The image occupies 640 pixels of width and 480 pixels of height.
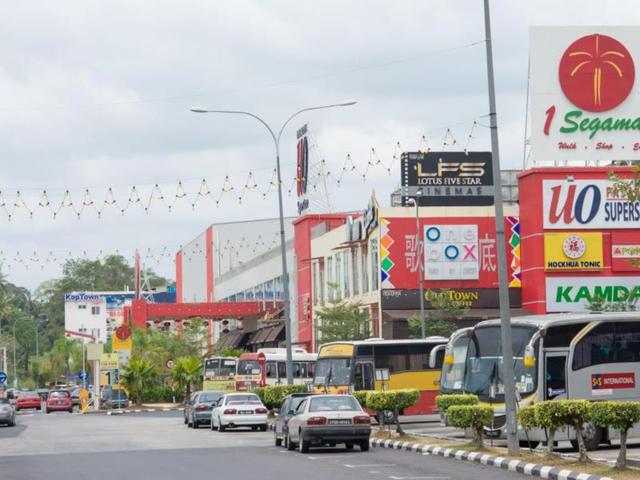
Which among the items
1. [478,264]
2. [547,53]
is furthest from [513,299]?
[547,53]

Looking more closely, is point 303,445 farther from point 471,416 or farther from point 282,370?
point 282,370

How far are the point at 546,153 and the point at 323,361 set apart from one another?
23.1m

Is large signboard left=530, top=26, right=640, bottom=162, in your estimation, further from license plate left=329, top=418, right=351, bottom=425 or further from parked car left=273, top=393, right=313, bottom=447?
license plate left=329, top=418, right=351, bottom=425

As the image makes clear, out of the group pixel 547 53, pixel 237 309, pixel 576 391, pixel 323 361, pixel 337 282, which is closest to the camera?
pixel 576 391

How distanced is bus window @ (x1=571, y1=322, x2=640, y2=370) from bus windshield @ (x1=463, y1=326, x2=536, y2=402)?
1.26 m

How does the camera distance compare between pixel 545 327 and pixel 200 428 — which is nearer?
pixel 545 327

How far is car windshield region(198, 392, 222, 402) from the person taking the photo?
52.5 meters

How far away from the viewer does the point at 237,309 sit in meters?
106

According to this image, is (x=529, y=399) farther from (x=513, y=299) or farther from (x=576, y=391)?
(x=513, y=299)

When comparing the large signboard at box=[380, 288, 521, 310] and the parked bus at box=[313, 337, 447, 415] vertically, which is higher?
the large signboard at box=[380, 288, 521, 310]

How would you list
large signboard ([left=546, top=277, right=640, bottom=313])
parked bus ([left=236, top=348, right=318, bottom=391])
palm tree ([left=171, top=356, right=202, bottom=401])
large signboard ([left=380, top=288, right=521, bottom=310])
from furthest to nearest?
1. palm tree ([left=171, top=356, right=202, bottom=401])
2. large signboard ([left=380, top=288, right=521, bottom=310])
3. large signboard ([left=546, top=277, right=640, bottom=313])
4. parked bus ([left=236, top=348, right=318, bottom=391])

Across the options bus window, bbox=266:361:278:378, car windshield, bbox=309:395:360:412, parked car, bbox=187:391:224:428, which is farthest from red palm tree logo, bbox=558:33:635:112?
car windshield, bbox=309:395:360:412

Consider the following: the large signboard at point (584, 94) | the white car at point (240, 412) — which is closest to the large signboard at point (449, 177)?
the large signboard at point (584, 94)

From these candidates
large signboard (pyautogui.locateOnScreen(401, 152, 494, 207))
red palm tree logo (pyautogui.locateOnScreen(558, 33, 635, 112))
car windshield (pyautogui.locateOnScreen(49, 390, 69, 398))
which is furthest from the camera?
car windshield (pyautogui.locateOnScreen(49, 390, 69, 398))
